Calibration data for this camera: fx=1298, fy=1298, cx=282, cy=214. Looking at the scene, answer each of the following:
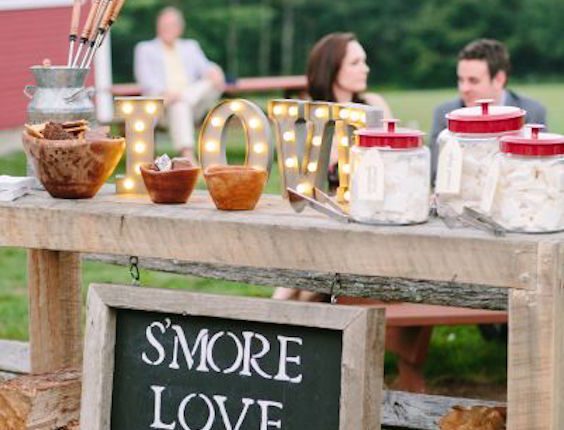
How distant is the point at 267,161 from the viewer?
10.1 ft

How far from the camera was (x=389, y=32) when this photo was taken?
3441 centimetres

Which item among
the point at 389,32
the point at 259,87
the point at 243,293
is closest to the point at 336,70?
the point at 243,293

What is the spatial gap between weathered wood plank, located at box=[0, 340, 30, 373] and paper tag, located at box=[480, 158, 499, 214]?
212 cm

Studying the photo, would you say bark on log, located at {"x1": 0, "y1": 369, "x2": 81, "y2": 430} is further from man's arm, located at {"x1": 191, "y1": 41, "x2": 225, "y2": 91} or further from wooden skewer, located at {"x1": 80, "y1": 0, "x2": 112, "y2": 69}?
man's arm, located at {"x1": 191, "y1": 41, "x2": 225, "y2": 91}

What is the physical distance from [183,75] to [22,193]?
8.96m

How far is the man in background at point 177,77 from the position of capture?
11562 mm

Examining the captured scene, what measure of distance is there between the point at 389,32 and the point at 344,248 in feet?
106

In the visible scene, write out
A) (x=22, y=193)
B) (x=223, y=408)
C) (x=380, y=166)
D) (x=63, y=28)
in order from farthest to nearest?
(x=63, y=28) < (x=22, y=193) < (x=223, y=408) < (x=380, y=166)

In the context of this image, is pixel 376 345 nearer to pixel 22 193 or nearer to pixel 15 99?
pixel 22 193

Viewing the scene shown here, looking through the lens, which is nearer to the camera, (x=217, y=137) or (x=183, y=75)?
(x=217, y=137)

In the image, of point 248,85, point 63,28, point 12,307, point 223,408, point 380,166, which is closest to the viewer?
point 380,166

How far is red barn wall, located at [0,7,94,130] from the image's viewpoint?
580 inches

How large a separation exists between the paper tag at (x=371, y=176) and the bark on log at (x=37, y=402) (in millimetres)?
1096

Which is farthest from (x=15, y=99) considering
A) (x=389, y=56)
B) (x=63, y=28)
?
(x=389, y=56)
